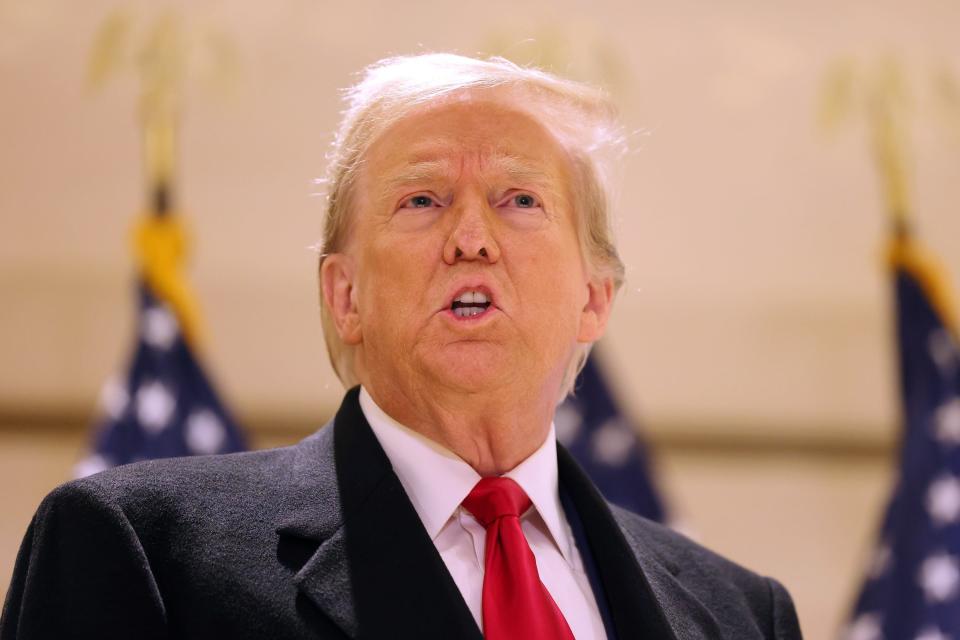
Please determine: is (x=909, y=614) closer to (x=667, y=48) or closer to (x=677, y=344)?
(x=677, y=344)

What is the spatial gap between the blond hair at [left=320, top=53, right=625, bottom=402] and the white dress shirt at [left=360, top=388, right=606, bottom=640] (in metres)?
0.23

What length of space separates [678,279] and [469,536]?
411 centimetres

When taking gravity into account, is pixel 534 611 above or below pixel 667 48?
below

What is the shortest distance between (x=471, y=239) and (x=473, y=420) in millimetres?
261

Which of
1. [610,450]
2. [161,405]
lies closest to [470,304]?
[161,405]

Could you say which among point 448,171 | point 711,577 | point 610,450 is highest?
point 448,171

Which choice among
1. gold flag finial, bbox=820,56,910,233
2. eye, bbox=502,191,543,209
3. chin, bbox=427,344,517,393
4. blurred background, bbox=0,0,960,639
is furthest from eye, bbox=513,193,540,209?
gold flag finial, bbox=820,56,910,233

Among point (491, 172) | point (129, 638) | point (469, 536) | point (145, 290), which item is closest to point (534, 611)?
point (469, 536)

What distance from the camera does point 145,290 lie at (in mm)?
4480

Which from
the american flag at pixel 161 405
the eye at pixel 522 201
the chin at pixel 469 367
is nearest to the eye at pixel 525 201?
the eye at pixel 522 201

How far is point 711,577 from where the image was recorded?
1979 mm

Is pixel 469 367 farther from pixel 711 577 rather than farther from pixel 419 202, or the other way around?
pixel 711 577

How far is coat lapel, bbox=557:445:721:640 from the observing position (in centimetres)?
171

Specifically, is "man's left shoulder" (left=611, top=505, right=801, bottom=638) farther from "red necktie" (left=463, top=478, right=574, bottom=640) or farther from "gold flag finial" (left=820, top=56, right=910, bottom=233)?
"gold flag finial" (left=820, top=56, right=910, bottom=233)
